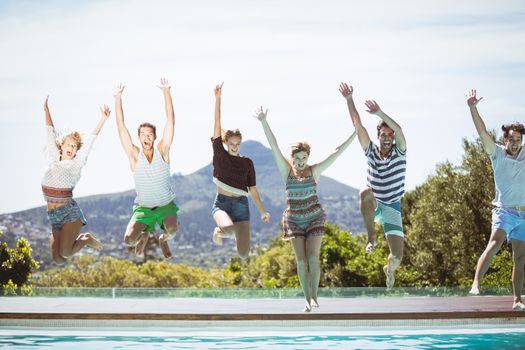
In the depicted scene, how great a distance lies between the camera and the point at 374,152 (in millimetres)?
13172

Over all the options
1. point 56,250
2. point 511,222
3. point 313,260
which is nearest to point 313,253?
point 313,260

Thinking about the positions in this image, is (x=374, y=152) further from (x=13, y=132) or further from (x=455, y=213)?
(x=455, y=213)

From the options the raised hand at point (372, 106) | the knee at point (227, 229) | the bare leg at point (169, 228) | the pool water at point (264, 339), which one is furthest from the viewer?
the pool water at point (264, 339)

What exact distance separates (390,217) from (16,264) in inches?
711

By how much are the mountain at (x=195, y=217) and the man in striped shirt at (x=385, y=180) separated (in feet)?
248

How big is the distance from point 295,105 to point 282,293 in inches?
542

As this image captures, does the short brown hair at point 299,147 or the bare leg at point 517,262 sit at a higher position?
the short brown hair at point 299,147

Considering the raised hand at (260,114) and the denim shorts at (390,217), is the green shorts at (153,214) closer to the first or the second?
the raised hand at (260,114)

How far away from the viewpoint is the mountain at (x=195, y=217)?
4111 inches

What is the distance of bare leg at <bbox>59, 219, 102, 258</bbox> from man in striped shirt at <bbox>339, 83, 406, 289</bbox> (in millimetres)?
4060

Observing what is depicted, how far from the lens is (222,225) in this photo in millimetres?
13250

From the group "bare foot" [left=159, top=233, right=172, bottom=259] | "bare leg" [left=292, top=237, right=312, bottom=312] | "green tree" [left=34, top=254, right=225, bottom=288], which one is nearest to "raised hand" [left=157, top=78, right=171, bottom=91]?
"bare foot" [left=159, top=233, right=172, bottom=259]

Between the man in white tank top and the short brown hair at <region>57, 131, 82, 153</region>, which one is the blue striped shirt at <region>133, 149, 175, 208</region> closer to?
the man in white tank top

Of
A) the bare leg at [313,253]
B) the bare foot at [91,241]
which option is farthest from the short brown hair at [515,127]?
the bare foot at [91,241]
